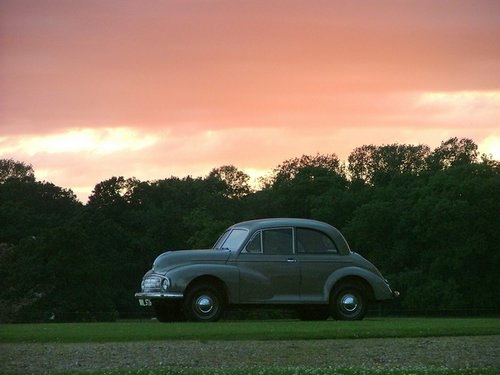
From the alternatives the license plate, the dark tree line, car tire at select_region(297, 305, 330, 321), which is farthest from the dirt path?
the dark tree line

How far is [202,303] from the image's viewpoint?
2311cm

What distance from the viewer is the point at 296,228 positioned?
24.3 meters

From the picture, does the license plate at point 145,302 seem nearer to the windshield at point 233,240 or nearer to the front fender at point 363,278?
the windshield at point 233,240

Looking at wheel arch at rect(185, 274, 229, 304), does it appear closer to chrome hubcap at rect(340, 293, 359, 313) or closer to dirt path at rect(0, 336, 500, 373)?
chrome hubcap at rect(340, 293, 359, 313)

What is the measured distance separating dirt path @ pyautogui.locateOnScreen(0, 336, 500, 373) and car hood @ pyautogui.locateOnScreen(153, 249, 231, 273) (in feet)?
16.4


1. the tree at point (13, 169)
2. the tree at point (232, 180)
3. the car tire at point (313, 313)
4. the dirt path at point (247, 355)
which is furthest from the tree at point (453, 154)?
the dirt path at point (247, 355)

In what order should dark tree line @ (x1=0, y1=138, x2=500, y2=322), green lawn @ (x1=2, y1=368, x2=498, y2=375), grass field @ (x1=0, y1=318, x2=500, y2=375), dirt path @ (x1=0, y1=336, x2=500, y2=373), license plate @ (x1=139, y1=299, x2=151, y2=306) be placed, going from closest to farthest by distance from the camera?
green lawn @ (x1=2, y1=368, x2=498, y2=375)
dirt path @ (x1=0, y1=336, x2=500, y2=373)
grass field @ (x1=0, y1=318, x2=500, y2=375)
license plate @ (x1=139, y1=299, x2=151, y2=306)
dark tree line @ (x1=0, y1=138, x2=500, y2=322)

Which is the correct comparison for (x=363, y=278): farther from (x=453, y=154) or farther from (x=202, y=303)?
(x=453, y=154)

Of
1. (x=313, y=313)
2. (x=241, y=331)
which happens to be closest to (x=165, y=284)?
(x=241, y=331)

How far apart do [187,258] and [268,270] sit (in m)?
1.65

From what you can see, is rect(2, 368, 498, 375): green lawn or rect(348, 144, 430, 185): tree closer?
rect(2, 368, 498, 375): green lawn

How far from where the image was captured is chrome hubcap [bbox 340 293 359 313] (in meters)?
23.9

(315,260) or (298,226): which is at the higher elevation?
(298,226)

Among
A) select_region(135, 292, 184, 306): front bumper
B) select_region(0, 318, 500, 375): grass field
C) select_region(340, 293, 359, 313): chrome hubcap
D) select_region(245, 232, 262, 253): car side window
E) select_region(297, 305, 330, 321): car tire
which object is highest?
select_region(245, 232, 262, 253): car side window
